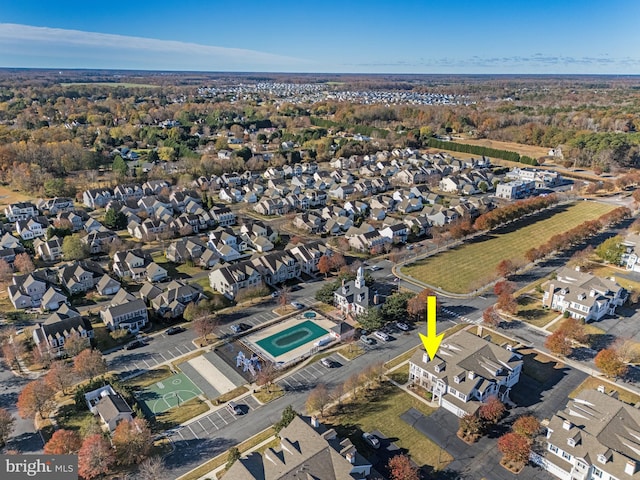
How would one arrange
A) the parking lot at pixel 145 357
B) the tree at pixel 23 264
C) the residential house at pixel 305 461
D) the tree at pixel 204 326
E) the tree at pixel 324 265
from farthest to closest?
1. the tree at pixel 324 265
2. the tree at pixel 23 264
3. the tree at pixel 204 326
4. the parking lot at pixel 145 357
5. the residential house at pixel 305 461

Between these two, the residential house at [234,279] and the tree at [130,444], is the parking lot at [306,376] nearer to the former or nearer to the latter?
the tree at [130,444]

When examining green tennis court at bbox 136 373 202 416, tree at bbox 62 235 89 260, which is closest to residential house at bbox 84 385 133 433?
green tennis court at bbox 136 373 202 416

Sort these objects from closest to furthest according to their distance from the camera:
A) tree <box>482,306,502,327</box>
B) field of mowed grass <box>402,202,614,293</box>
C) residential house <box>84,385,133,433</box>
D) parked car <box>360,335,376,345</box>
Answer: residential house <box>84,385,133,433</box> < parked car <box>360,335,376,345</box> < tree <box>482,306,502,327</box> < field of mowed grass <box>402,202,614,293</box>

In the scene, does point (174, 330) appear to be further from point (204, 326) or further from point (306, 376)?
point (306, 376)

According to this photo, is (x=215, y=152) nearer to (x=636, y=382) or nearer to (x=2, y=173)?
(x=2, y=173)

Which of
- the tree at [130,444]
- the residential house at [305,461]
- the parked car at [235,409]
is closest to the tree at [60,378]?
the tree at [130,444]

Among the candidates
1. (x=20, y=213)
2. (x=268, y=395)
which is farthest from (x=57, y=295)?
(x=20, y=213)

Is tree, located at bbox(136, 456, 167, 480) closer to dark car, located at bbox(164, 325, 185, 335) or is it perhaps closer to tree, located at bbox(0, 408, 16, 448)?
tree, located at bbox(0, 408, 16, 448)
